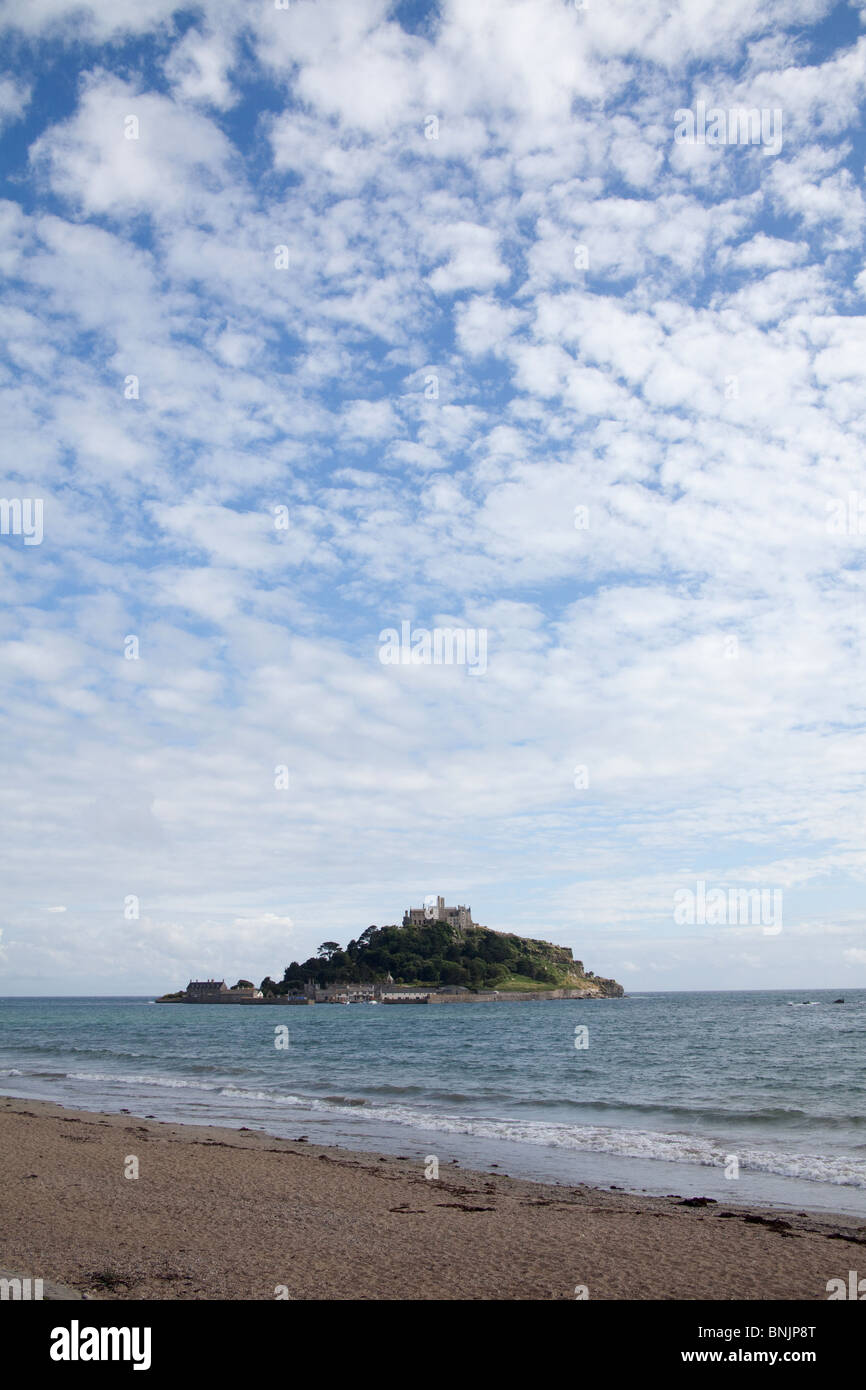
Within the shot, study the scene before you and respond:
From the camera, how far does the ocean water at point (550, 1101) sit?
2041 centimetres

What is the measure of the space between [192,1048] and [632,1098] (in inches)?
1718

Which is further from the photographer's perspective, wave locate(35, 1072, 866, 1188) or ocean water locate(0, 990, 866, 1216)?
ocean water locate(0, 990, 866, 1216)

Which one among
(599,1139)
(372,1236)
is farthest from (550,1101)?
(372,1236)

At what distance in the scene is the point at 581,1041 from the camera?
6281 centimetres

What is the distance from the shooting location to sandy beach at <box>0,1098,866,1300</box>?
10250 mm

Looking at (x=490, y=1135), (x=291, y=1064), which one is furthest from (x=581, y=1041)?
(x=490, y=1135)

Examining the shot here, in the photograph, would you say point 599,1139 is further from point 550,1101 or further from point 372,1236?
point 372,1236

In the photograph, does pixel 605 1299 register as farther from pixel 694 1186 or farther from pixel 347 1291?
pixel 694 1186

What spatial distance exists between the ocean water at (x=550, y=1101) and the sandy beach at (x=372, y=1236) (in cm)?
329

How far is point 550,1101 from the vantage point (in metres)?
32.1

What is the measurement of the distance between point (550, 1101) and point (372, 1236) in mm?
21220

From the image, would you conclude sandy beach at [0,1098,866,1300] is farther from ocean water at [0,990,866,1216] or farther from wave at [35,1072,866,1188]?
wave at [35,1072,866,1188]

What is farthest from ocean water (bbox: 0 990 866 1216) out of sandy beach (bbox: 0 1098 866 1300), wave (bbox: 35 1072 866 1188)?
sandy beach (bbox: 0 1098 866 1300)

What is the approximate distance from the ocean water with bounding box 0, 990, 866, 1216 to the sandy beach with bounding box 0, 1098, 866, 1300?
130 inches
